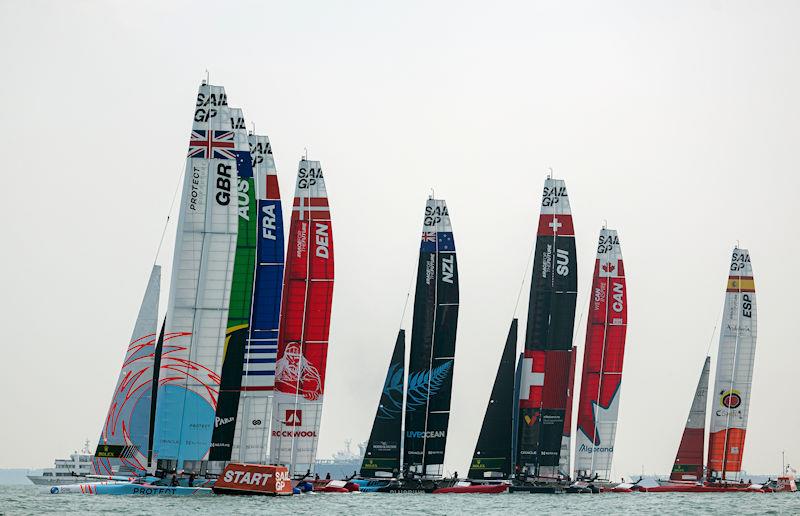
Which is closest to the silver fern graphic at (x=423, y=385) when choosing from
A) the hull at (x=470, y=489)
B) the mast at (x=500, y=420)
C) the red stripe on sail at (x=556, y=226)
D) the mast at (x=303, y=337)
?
the mast at (x=500, y=420)

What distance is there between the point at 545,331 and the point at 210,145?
23779mm

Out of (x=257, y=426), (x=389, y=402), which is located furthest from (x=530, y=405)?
(x=257, y=426)

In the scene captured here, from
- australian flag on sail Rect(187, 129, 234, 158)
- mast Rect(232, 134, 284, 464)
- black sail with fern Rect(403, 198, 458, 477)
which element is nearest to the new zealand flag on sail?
black sail with fern Rect(403, 198, 458, 477)

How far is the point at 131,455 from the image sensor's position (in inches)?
2064

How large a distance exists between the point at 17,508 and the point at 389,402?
22827 mm

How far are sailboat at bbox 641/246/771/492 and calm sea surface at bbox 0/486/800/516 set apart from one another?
20.4ft

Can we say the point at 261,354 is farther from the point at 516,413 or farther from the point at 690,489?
the point at 690,489

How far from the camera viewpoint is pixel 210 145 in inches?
2085

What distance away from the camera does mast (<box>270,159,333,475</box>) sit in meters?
61.6

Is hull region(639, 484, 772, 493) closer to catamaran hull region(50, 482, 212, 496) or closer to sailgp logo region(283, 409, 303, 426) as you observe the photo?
sailgp logo region(283, 409, 303, 426)

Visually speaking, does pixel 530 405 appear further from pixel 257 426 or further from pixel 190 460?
pixel 190 460

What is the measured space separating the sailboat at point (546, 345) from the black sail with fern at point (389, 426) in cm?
636

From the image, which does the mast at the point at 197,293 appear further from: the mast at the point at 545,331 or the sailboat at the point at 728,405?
A: the sailboat at the point at 728,405

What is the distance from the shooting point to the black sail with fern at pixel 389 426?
67.8 metres
